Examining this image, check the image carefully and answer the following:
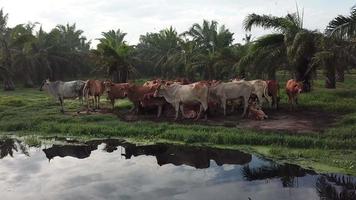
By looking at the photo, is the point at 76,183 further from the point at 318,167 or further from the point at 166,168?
the point at 318,167

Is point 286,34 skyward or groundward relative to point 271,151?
skyward

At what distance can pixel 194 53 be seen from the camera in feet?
135

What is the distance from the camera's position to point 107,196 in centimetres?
1045

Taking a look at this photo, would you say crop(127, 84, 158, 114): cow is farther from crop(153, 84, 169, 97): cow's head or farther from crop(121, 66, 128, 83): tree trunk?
crop(121, 66, 128, 83): tree trunk

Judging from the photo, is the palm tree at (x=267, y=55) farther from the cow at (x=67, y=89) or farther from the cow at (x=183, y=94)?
the cow at (x=67, y=89)

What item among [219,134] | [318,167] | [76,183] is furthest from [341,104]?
[76,183]

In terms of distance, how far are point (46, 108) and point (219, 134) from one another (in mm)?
11136

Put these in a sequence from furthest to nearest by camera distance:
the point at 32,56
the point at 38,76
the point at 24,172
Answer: the point at 38,76, the point at 32,56, the point at 24,172

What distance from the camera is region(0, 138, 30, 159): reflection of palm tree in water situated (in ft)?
49.9

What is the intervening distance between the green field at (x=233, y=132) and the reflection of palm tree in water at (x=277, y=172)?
40 centimetres

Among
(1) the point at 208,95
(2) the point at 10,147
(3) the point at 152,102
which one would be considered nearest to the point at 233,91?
(1) the point at 208,95

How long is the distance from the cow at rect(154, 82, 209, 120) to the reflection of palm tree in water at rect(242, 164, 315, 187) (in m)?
6.49

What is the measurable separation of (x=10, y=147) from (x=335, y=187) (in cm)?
1043

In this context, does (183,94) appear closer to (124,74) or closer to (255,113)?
(255,113)
